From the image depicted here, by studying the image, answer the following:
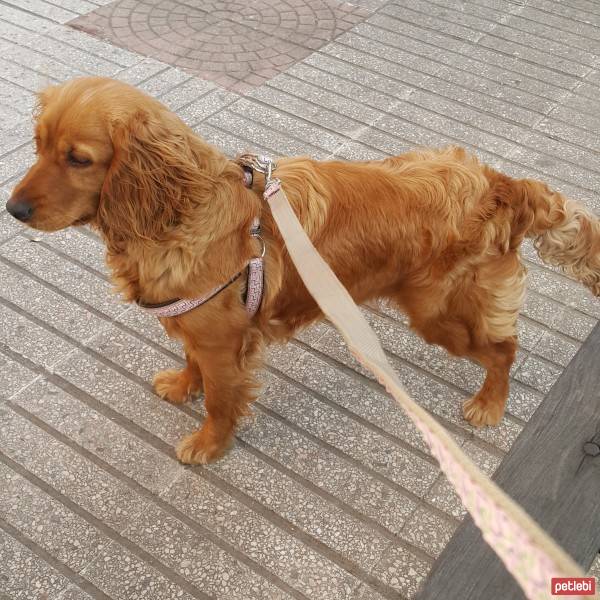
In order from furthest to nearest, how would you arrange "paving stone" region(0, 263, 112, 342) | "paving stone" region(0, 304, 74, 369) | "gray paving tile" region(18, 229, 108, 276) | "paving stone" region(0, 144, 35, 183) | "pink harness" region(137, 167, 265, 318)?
"paving stone" region(0, 144, 35, 183)
"gray paving tile" region(18, 229, 108, 276)
"paving stone" region(0, 263, 112, 342)
"paving stone" region(0, 304, 74, 369)
"pink harness" region(137, 167, 265, 318)

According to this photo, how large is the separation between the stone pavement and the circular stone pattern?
0.02m

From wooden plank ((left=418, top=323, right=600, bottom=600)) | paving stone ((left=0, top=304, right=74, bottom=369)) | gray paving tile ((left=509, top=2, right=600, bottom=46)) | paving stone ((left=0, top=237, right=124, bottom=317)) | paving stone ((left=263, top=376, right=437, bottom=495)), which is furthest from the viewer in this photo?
gray paving tile ((left=509, top=2, right=600, bottom=46))

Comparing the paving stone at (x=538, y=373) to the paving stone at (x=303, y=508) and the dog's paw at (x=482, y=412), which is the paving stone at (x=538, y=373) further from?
the paving stone at (x=303, y=508)

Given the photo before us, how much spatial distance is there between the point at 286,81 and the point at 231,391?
305 centimetres

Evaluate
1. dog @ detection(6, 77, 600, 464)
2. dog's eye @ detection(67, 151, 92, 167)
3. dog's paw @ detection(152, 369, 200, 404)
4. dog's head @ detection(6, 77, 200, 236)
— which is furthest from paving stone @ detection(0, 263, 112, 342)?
dog's eye @ detection(67, 151, 92, 167)

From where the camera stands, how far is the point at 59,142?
2088 mm

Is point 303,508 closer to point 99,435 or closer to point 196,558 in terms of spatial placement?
point 196,558

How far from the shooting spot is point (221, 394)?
108 inches

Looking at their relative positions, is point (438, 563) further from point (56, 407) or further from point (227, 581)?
point (56, 407)

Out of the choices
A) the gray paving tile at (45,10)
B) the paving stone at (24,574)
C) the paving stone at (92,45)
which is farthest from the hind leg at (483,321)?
the gray paving tile at (45,10)

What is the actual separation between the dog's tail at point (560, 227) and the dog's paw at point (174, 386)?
164 cm

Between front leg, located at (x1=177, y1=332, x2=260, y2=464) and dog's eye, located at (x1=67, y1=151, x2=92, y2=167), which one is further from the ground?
dog's eye, located at (x1=67, y1=151, x2=92, y2=167)

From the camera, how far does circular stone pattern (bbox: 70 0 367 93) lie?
513cm

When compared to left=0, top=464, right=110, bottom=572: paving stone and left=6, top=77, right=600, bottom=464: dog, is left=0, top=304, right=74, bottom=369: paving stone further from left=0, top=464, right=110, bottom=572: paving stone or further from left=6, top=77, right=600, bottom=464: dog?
left=6, top=77, right=600, bottom=464: dog
